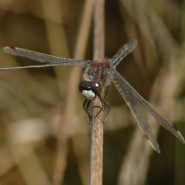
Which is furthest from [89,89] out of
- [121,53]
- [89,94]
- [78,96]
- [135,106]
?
[78,96]

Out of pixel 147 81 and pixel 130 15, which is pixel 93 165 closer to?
pixel 147 81

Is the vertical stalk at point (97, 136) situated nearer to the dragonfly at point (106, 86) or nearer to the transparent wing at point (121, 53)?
the dragonfly at point (106, 86)

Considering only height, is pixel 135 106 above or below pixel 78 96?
below

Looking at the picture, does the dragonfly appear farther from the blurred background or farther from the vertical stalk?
the blurred background

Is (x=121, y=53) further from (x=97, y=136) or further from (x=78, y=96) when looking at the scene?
(x=97, y=136)

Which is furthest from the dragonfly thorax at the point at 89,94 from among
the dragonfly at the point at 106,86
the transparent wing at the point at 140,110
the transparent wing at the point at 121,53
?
the transparent wing at the point at 121,53

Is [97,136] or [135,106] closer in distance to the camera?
[97,136]

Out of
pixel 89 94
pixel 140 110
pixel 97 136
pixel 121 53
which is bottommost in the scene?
pixel 97 136
